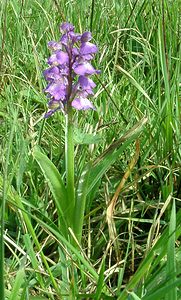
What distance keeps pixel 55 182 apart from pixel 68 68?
195mm

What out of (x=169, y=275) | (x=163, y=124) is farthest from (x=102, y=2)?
(x=169, y=275)

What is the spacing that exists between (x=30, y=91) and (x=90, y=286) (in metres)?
0.67

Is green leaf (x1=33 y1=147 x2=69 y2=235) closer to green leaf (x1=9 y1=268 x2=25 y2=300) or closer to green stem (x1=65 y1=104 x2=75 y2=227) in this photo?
green stem (x1=65 y1=104 x2=75 y2=227)

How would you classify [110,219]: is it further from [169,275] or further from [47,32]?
[47,32]

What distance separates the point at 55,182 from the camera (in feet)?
3.30

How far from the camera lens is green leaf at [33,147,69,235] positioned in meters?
1.00

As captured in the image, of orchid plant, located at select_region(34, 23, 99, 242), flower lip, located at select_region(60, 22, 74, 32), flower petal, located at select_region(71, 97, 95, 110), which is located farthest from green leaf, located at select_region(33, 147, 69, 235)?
A: flower lip, located at select_region(60, 22, 74, 32)

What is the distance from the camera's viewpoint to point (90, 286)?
939mm

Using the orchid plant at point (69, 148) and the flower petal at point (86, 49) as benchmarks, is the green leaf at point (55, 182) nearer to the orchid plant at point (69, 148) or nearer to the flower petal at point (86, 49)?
the orchid plant at point (69, 148)

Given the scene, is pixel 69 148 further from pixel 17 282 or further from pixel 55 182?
pixel 17 282

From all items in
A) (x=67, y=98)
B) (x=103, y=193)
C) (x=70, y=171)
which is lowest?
(x=103, y=193)

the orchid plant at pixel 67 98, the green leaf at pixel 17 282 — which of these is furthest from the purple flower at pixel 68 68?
the green leaf at pixel 17 282

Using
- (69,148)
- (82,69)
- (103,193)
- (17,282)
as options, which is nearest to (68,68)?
(82,69)

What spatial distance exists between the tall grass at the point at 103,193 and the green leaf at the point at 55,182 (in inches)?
Result: 1.0
